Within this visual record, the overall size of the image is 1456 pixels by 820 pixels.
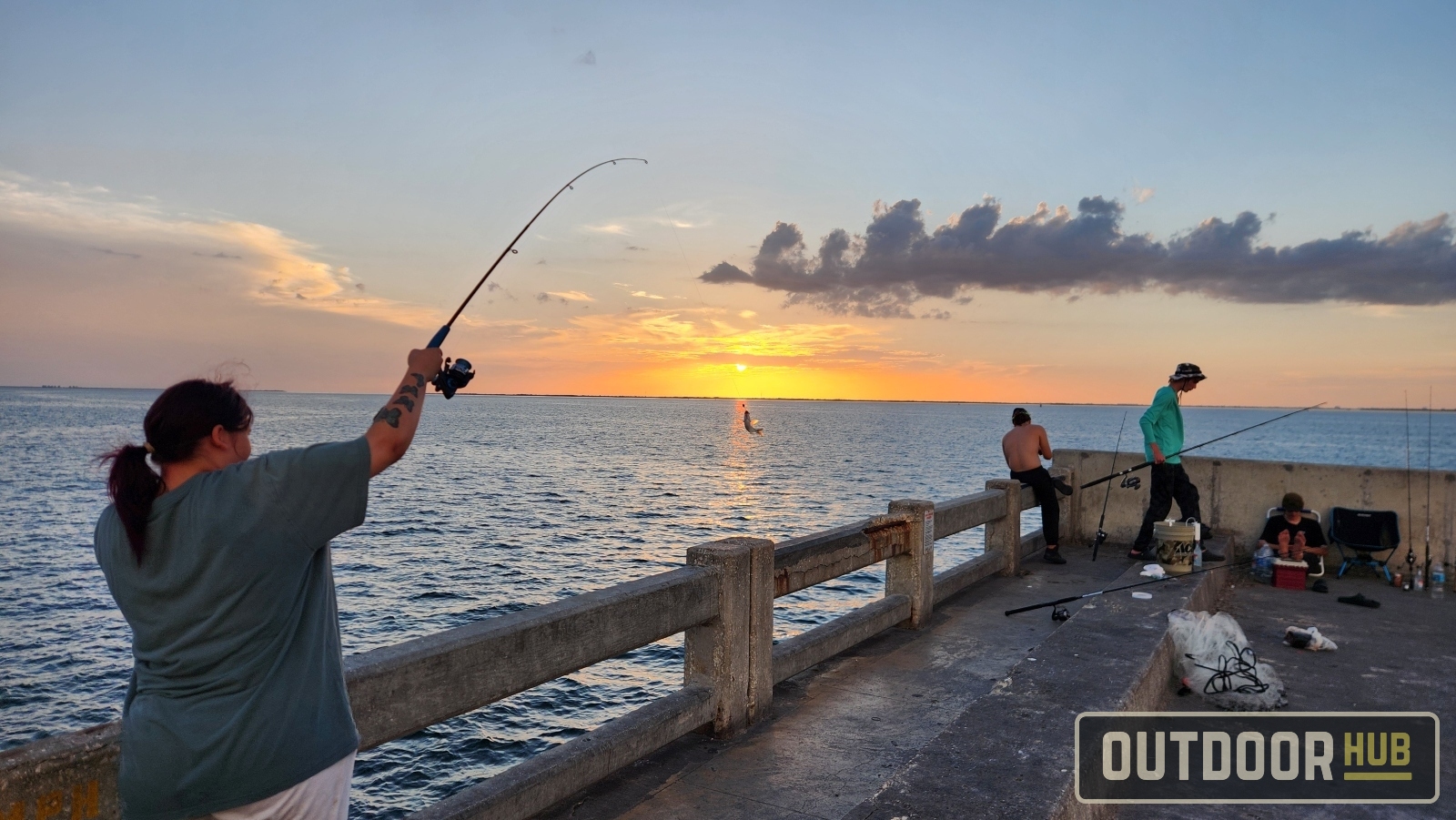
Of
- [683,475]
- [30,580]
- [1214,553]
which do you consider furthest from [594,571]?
[683,475]

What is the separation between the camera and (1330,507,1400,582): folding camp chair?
9852 millimetres

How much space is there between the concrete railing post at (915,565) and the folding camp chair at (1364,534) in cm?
568

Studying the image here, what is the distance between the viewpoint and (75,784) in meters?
2.42

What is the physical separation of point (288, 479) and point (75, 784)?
3.67 feet

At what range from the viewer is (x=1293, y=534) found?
9.91 m

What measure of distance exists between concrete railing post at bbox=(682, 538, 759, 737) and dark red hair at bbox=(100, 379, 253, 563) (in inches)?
120

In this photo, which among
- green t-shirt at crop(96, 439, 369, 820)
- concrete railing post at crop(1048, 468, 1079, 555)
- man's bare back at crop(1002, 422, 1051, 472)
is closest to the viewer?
green t-shirt at crop(96, 439, 369, 820)

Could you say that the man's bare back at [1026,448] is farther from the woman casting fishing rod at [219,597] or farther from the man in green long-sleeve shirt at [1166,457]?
the woman casting fishing rod at [219,597]

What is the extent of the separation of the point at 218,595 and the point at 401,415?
25.0 inches

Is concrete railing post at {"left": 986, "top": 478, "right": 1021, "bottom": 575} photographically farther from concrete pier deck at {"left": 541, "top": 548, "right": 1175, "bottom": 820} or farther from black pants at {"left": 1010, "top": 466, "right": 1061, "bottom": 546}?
concrete pier deck at {"left": 541, "top": 548, "right": 1175, "bottom": 820}

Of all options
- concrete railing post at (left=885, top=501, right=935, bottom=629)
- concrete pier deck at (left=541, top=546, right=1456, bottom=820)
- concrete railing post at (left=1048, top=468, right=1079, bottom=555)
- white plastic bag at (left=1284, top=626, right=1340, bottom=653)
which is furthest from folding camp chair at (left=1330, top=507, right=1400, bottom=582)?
concrete railing post at (left=885, top=501, right=935, bottom=629)

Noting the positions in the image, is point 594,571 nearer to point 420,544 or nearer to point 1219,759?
point 420,544

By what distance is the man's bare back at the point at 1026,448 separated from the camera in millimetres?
10727

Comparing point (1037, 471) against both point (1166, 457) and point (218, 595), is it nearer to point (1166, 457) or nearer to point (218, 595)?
point (1166, 457)
